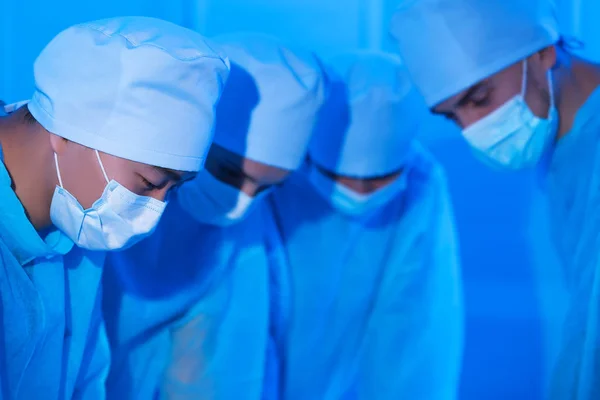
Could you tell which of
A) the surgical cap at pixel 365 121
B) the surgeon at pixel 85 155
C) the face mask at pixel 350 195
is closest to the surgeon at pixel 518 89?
the surgical cap at pixel 365 121

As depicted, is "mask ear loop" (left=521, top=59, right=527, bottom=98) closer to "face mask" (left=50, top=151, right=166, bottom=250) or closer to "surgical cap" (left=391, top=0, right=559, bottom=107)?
"surgical cap" (left=391, top=0, right=559, bottom=107)

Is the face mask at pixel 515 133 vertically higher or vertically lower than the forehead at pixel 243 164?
higher

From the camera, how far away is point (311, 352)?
5.88ft

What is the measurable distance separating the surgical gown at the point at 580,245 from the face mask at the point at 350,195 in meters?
0.37

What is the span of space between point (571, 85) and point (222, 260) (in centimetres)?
79

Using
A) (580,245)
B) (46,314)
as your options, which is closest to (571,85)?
(580,245)

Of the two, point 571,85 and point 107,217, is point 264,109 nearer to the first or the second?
point 107,217

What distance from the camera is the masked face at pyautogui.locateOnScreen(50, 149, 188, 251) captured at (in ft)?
3.55

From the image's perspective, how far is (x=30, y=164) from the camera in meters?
1.07

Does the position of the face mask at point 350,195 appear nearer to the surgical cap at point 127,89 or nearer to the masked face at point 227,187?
the masked face at point 227,187

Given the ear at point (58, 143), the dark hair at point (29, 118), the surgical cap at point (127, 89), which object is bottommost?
the ear at point (58, 143)

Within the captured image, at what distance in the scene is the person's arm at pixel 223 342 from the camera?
4.87ft

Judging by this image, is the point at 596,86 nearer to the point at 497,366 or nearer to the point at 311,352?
the point at 311,352

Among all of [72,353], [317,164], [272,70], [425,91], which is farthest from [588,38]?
[72,353]
